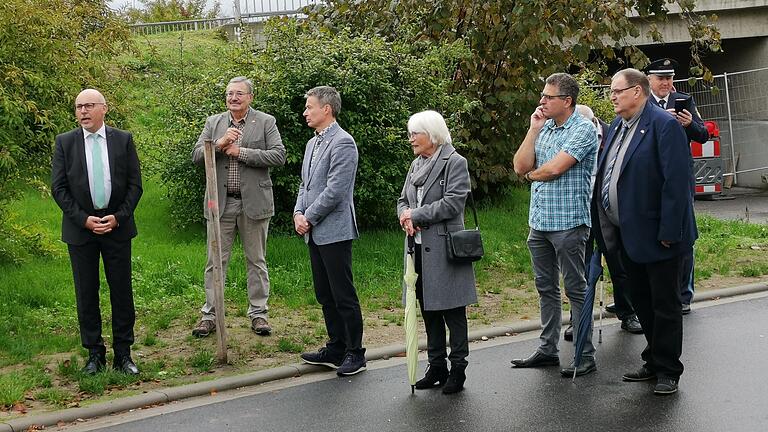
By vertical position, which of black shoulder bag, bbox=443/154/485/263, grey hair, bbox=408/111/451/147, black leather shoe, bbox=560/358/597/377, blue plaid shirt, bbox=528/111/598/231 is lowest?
black leather shoe, bbox=560/358/597/377

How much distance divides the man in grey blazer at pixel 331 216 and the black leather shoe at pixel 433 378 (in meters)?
0.65

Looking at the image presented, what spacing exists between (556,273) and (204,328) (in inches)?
112

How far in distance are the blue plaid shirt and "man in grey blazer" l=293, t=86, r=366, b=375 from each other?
1366mm

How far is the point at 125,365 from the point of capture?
25.1 ft

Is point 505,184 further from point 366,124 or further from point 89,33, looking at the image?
point 89,33

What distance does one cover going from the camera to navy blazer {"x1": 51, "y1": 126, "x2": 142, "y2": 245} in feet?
24.8

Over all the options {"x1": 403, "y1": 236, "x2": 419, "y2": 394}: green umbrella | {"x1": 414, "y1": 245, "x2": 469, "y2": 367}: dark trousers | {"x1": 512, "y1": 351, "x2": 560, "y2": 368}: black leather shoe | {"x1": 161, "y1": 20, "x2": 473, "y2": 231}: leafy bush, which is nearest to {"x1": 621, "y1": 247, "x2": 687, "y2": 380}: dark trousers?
{"x1": 512, "y1": 351, "x2": 560, "y2": 368}: black leather shoe

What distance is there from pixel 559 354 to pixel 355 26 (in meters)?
8.14

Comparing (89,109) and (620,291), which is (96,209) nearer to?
(89,109)

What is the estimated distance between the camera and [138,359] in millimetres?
8055

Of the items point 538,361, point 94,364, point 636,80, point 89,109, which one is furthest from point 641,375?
point 89,109

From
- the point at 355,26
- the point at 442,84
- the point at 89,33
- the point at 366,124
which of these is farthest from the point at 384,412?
the point at 355,26

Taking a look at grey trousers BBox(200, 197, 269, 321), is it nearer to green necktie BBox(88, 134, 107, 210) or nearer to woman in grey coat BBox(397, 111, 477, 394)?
green necktie BBox(88, 134, 107, 210)

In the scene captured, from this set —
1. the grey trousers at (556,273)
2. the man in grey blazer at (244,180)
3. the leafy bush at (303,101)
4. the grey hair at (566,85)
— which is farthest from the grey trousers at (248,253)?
the leafy bush at (303,101)
